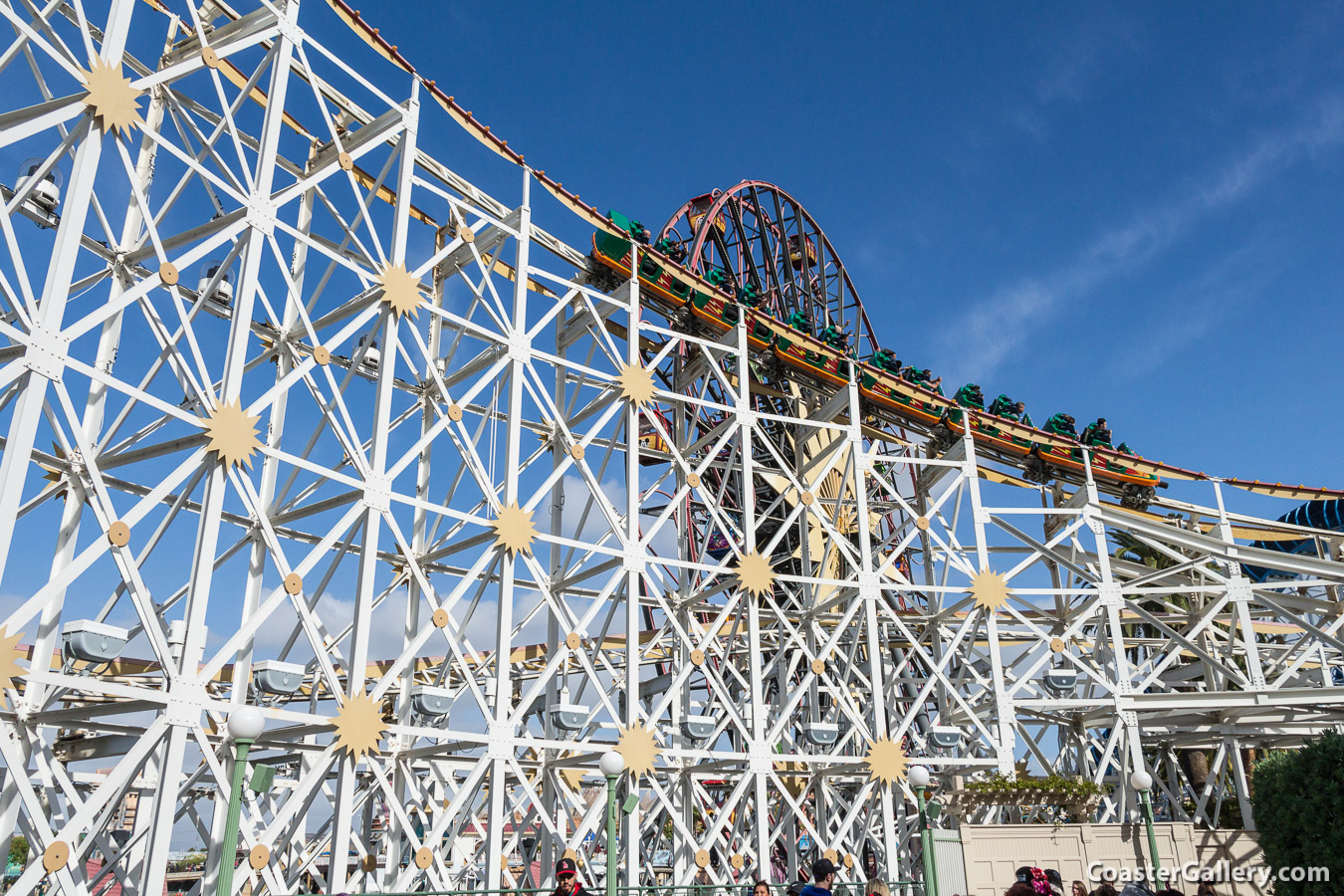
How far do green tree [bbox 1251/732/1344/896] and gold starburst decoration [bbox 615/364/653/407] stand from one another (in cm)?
1096

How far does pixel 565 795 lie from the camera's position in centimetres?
1578

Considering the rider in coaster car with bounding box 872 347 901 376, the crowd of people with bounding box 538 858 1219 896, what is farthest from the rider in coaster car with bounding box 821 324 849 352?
the crowd of people with bounding box 538 858 1219 896

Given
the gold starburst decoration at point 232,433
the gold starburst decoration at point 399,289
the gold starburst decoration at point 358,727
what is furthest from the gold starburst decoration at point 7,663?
the gold starburst decoration at point 399,289

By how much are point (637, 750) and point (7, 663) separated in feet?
29.1

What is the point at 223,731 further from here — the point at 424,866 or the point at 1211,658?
the point at 1211,658

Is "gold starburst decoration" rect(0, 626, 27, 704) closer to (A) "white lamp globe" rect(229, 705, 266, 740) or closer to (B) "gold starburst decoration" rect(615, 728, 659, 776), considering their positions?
(A) "white lamp globe" rect(229, 705, 266, 740)

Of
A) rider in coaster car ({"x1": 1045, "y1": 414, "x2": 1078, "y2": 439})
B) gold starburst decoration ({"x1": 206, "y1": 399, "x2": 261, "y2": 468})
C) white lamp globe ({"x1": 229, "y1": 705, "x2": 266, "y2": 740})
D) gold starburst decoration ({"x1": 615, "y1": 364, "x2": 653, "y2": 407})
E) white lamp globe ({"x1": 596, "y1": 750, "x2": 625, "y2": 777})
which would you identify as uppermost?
rider in coaster car ({"x1": 1045, "y1": 414, "x2": 1078, "y2": 439})

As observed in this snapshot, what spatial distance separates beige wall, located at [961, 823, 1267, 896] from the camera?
46.3 feet

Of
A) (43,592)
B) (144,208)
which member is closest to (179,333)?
(144,208)

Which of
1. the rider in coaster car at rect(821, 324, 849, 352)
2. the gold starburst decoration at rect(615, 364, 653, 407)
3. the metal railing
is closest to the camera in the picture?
the metal railing

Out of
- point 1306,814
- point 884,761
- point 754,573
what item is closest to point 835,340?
point 754,573

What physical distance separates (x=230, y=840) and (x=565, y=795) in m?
7.90

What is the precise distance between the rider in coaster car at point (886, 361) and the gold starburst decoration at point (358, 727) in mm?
15012

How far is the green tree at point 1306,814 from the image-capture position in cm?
1120
